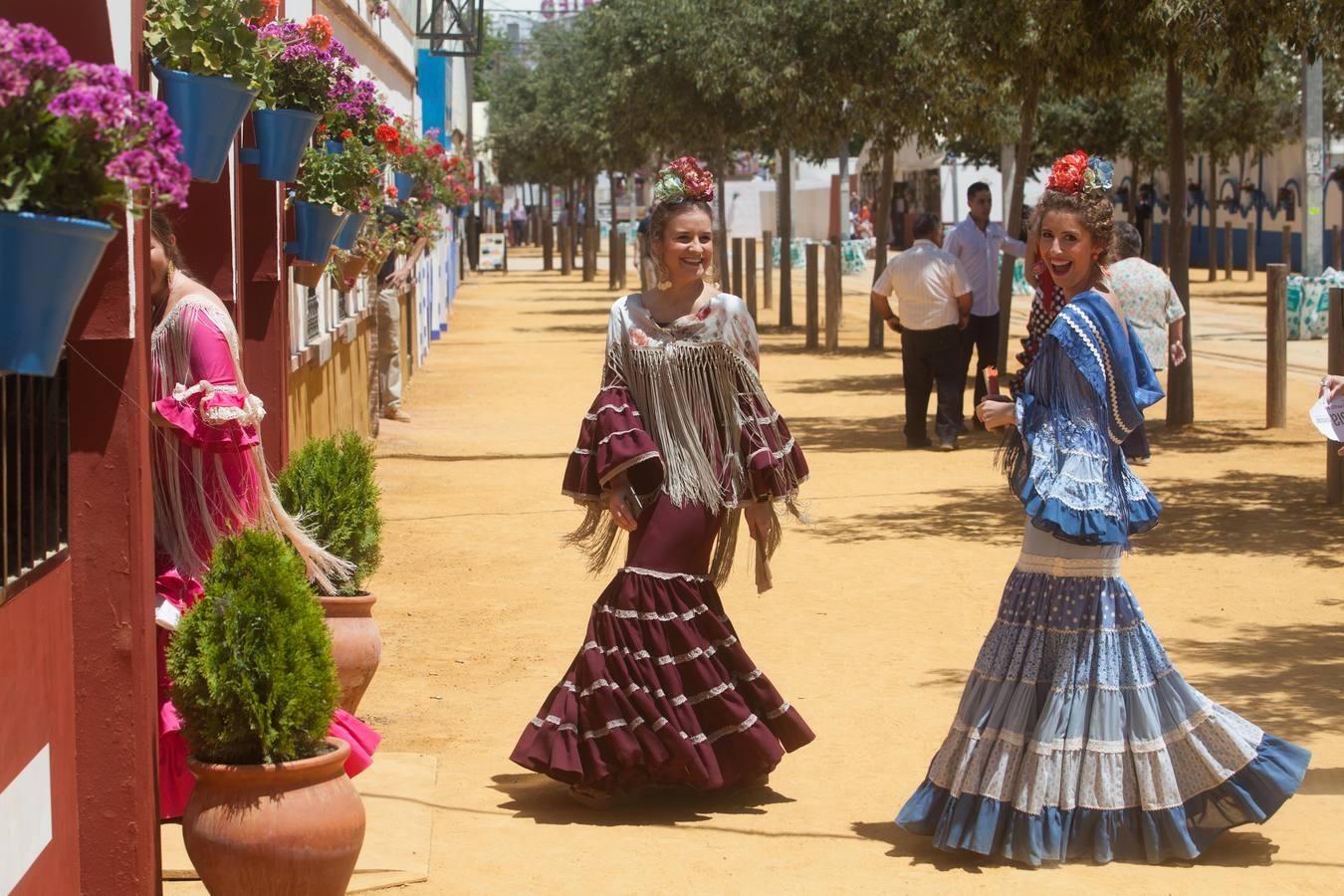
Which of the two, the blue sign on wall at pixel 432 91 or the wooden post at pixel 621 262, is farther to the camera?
the wooden post at pixel 621 262

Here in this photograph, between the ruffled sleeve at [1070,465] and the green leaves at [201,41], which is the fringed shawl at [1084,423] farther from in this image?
the green leaves at [201,41]

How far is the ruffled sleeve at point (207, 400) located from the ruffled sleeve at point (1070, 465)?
2201 mm

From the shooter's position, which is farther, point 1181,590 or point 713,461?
point 1181,590

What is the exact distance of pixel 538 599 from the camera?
938cm

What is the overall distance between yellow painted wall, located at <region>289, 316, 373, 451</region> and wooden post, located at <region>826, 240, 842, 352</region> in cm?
955

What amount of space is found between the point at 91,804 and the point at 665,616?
6.87 feet

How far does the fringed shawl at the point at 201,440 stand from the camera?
17.4 ft

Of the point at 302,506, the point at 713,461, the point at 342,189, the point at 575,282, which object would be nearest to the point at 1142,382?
the point at 713,461

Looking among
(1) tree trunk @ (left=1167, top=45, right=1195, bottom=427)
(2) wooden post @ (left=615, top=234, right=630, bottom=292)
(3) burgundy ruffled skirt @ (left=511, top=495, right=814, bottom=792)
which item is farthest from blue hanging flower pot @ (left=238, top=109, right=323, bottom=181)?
(2) wooden post @ (left=615, top=234, right=630, bottom=292)

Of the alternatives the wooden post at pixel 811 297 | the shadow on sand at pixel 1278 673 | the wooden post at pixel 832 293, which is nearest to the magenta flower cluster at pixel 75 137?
the shadow on sand at pixel 1278 673

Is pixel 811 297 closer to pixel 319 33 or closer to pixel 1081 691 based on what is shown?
pixel 319 33

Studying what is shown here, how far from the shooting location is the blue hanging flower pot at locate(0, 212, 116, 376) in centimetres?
273

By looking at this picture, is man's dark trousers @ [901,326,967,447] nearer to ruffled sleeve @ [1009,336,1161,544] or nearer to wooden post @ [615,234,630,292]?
ruffled sleeve @ [1009,336,1161,544]

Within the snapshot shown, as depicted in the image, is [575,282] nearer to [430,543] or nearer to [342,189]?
[430,543]
